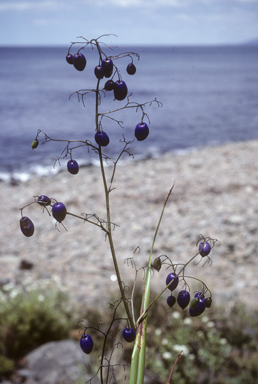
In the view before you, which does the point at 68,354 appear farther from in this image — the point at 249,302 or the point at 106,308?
the point at 249,302

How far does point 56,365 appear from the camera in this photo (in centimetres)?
411

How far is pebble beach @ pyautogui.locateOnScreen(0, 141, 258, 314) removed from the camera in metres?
6.91

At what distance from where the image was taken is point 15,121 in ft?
96.4

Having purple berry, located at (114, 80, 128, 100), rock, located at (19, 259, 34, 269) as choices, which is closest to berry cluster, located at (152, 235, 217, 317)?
purple berry, located at (114, 80, 128, 100)

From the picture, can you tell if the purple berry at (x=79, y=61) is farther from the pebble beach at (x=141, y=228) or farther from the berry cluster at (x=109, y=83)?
the pebble beach at (x=141, y=228)

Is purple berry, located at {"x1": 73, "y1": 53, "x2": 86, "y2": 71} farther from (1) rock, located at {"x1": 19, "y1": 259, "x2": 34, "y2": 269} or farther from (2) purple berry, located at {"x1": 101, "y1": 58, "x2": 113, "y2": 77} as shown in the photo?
(1) rock, located at {"x1": 19, "y1": 259, "x2": 34, "y2": 269}

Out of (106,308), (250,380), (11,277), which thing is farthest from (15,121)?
(250,380)

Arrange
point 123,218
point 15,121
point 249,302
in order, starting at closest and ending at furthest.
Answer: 1. point 249,302
2. point 123,218
3. point 15,121

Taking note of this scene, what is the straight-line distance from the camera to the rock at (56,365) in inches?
153

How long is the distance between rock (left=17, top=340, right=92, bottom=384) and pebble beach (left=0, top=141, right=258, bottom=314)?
4.57ft

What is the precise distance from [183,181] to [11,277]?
7.45 meters

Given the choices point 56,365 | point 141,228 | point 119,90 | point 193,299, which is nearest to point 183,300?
point 193,299

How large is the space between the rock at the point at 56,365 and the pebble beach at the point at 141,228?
4.57 feet

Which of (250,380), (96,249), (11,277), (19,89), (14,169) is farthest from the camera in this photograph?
(19,89)
